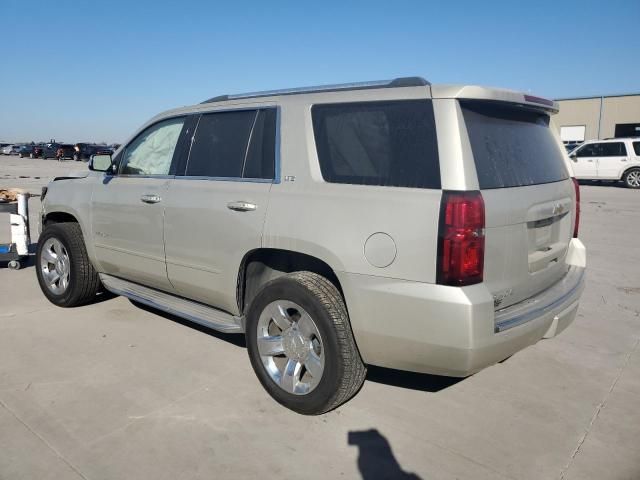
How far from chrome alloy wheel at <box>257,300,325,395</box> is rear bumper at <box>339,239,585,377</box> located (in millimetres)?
333

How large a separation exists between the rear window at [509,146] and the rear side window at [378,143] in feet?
0.79

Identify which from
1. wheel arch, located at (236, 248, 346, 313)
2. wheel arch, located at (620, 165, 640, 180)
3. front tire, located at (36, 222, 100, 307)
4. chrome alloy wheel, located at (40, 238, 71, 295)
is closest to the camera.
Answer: wheel arch, located at (236, 248, 346, 313)

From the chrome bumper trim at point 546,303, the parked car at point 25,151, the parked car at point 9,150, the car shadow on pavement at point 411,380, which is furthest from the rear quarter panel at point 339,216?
the parked car at point 9,150

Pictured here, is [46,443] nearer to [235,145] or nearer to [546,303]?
[235,145]

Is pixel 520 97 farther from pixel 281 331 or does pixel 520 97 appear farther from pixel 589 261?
pixel 589 261

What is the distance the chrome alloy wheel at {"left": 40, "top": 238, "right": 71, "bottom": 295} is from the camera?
Result: 505 cm

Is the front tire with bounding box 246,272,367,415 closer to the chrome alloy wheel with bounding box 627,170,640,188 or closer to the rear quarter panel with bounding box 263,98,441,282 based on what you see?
the rear quarter panel with bounding box 263,98,441,282

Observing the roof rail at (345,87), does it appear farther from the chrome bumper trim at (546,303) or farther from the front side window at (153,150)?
the chrome bumper trim at (546,303)

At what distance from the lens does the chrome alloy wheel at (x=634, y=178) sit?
19.5 m

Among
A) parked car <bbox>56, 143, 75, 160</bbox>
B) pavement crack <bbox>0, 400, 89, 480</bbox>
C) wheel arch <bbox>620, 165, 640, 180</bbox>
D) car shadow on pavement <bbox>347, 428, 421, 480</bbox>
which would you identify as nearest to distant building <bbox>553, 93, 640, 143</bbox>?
wheel arch <bbox>620, 165, 640, 180</bbox>

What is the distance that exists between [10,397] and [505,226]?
126 inches

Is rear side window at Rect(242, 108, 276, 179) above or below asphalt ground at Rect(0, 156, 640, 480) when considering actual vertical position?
above

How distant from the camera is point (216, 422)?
3133 mm

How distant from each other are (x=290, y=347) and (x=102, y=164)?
268 cm
